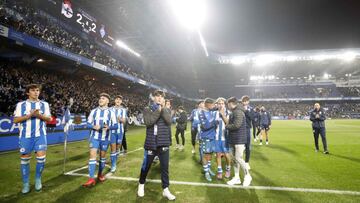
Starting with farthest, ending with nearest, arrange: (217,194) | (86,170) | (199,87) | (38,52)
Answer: (199,87) < (38,52) < (86,170) < (217,194)

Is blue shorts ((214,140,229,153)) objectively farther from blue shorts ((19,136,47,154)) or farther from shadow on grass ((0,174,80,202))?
blue shorts ((19,136,47,154))

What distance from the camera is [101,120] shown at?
5.92 m

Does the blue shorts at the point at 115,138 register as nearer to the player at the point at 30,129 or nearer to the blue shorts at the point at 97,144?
the blue shorts at the point at 97,144

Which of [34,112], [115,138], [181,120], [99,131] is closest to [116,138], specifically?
[115,138]

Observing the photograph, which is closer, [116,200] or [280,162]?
[116,200]

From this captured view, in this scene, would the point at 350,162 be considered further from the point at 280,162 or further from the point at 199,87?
the point at 199,87

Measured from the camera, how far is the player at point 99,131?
5.69 meters

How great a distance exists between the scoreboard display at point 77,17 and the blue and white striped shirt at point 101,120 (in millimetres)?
14222

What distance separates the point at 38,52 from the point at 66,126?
13.6m

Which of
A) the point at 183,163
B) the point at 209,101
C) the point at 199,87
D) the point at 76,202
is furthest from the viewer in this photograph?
the point at 199,87

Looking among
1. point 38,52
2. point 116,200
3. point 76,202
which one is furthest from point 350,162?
point 38,52

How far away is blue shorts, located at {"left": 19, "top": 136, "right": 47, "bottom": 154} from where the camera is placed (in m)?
5.00

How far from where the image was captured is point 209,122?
21.4ft

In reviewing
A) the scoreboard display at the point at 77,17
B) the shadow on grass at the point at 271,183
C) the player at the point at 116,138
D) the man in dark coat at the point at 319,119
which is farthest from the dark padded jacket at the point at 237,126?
the scoreboard display at the point at 77,17
